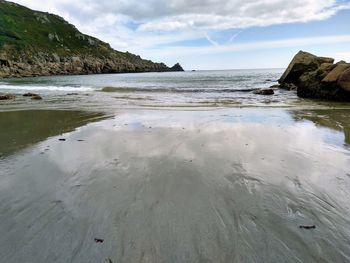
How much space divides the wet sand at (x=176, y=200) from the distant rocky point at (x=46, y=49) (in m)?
83.7

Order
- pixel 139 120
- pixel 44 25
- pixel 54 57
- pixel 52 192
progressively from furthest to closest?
1. pixel 44 25
2. pixel 54 57
3. pixel 139 120
4. pixel 52 192

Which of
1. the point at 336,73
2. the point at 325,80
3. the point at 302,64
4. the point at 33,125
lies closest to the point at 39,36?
the point at 302,64

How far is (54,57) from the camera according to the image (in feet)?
361

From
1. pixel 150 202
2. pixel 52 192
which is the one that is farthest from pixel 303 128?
pixel 52 192

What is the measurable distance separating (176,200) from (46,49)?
127096 millimetres

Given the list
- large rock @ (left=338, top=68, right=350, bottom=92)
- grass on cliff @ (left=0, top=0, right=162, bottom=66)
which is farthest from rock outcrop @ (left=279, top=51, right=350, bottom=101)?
grass on cliff @ (left=0, top=0, right=162, bottom=66)

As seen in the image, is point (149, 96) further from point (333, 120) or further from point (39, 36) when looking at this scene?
point (39, 36)

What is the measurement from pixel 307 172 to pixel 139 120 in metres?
6.49

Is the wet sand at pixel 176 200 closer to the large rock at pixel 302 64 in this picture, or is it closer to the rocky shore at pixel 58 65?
the large rock at pixel 302 64

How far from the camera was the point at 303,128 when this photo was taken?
9086mm

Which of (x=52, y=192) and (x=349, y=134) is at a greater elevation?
(x=52, y=192)

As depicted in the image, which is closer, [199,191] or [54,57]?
[199,191]

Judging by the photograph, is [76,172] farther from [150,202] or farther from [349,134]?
[349,134]

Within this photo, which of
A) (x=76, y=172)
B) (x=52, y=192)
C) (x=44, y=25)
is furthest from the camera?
(x=44, y=25)
